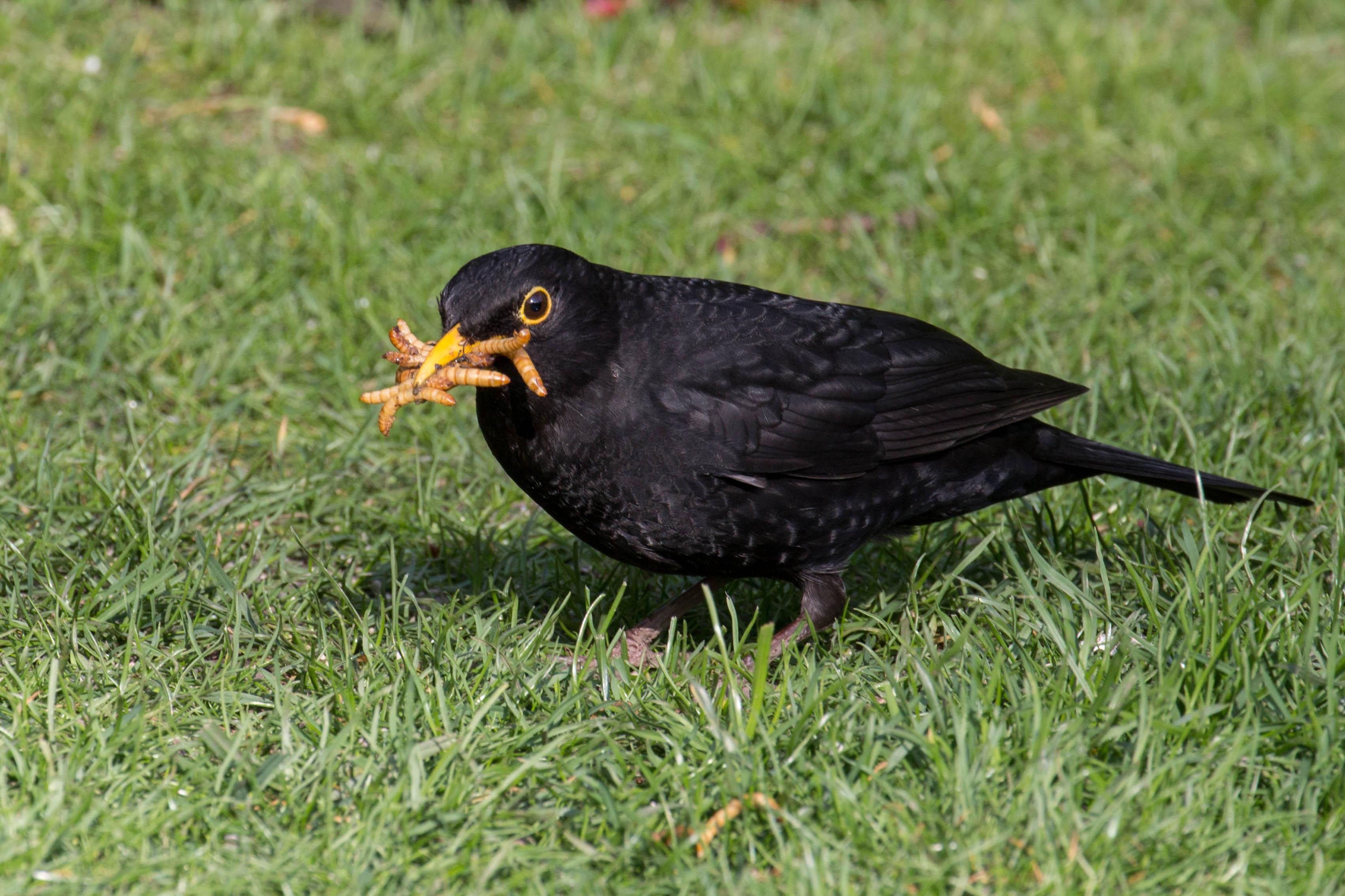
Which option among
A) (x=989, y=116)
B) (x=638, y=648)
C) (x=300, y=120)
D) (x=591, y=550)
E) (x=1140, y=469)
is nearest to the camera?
(x=638, y=648)

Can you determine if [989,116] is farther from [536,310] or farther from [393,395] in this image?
[393,395]

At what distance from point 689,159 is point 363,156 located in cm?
156

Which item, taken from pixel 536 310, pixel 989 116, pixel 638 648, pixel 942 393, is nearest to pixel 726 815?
pixel 638 648

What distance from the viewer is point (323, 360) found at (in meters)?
5.25

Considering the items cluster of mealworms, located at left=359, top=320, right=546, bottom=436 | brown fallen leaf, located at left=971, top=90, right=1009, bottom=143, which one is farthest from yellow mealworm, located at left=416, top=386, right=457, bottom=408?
brown fallen leaf, located at left=971, top=90, right=1009, bottom=143

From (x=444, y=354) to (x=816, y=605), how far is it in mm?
1282

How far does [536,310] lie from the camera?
3.39 metres

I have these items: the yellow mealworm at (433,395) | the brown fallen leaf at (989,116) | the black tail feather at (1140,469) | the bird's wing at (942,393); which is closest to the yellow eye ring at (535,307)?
the yellow mealworm at (433,395)

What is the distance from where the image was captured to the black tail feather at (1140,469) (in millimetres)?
3934

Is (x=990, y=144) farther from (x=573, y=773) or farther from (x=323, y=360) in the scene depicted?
(x=573, y=773)

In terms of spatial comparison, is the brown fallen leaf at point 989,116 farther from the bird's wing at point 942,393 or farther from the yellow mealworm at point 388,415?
the yellow mealworm at point 388,415

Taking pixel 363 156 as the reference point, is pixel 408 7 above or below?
above

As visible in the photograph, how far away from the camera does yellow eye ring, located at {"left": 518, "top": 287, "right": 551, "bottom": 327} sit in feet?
11.0

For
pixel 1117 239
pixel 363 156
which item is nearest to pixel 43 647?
pixel 363 156
